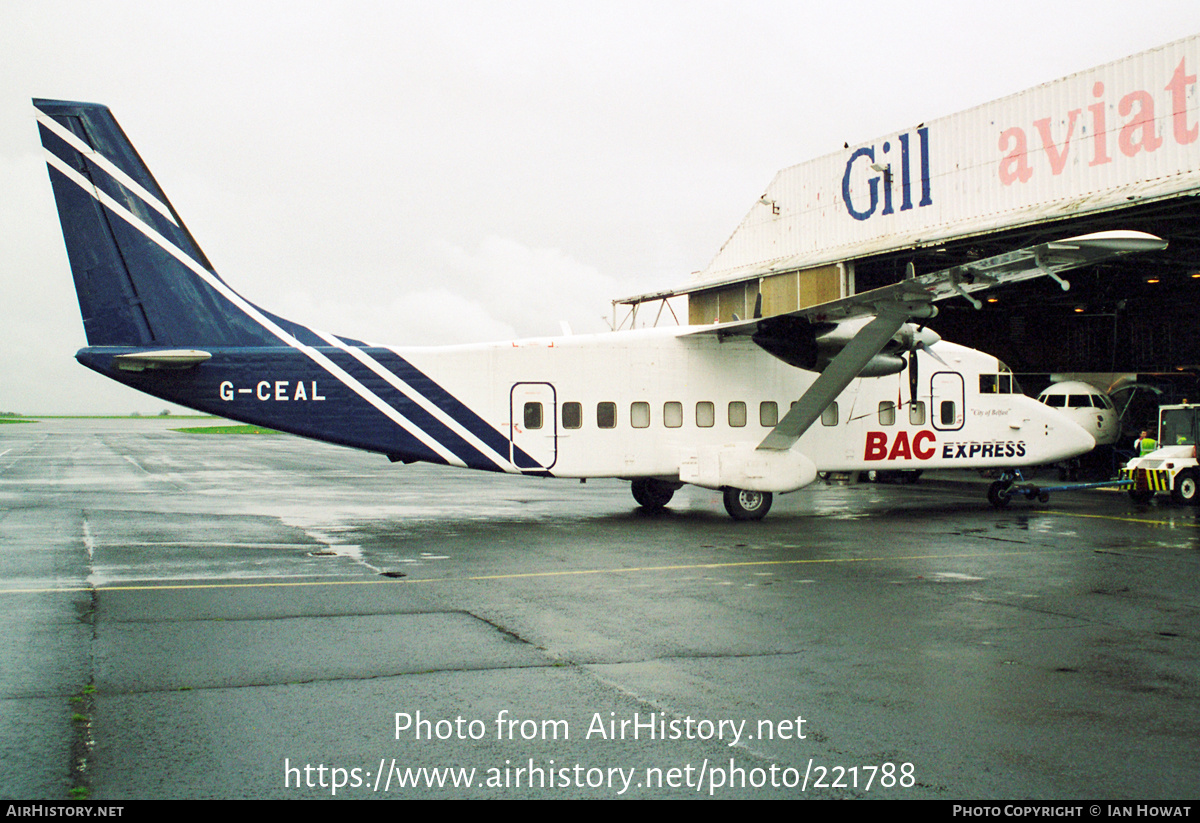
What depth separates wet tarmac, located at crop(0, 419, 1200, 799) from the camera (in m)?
5.18

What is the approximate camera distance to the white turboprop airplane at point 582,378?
15.7m

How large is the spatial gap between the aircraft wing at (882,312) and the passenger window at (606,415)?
7.46 feet

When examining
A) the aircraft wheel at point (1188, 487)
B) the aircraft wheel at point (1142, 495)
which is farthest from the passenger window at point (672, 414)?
the aircraft wheel at point (1188, 487)

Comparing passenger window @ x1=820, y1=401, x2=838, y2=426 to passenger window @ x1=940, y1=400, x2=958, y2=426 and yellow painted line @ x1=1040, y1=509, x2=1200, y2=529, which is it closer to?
passenger window @ x1=940, y1=400, x2=958, y2=426

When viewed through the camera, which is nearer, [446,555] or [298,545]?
[446,555]

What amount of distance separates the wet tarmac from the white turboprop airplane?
6.61 ft

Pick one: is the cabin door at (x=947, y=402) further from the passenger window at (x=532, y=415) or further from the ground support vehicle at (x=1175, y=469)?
the passenger window at (x=532, y=415)

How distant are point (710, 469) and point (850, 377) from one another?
314 centimetres

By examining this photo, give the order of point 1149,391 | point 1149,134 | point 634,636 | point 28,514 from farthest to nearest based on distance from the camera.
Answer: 1. point 1149,391
2. point 1149,134
3. point 28,514
4. point 634,636

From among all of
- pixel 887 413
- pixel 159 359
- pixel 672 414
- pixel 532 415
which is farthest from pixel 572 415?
pixel 159 359

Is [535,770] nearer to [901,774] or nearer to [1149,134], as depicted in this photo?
[901,774]

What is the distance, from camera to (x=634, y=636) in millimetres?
8547

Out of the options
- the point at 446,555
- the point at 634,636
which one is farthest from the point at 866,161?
the point at 634,636

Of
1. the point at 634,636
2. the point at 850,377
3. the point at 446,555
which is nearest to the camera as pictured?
the point at 634,636
